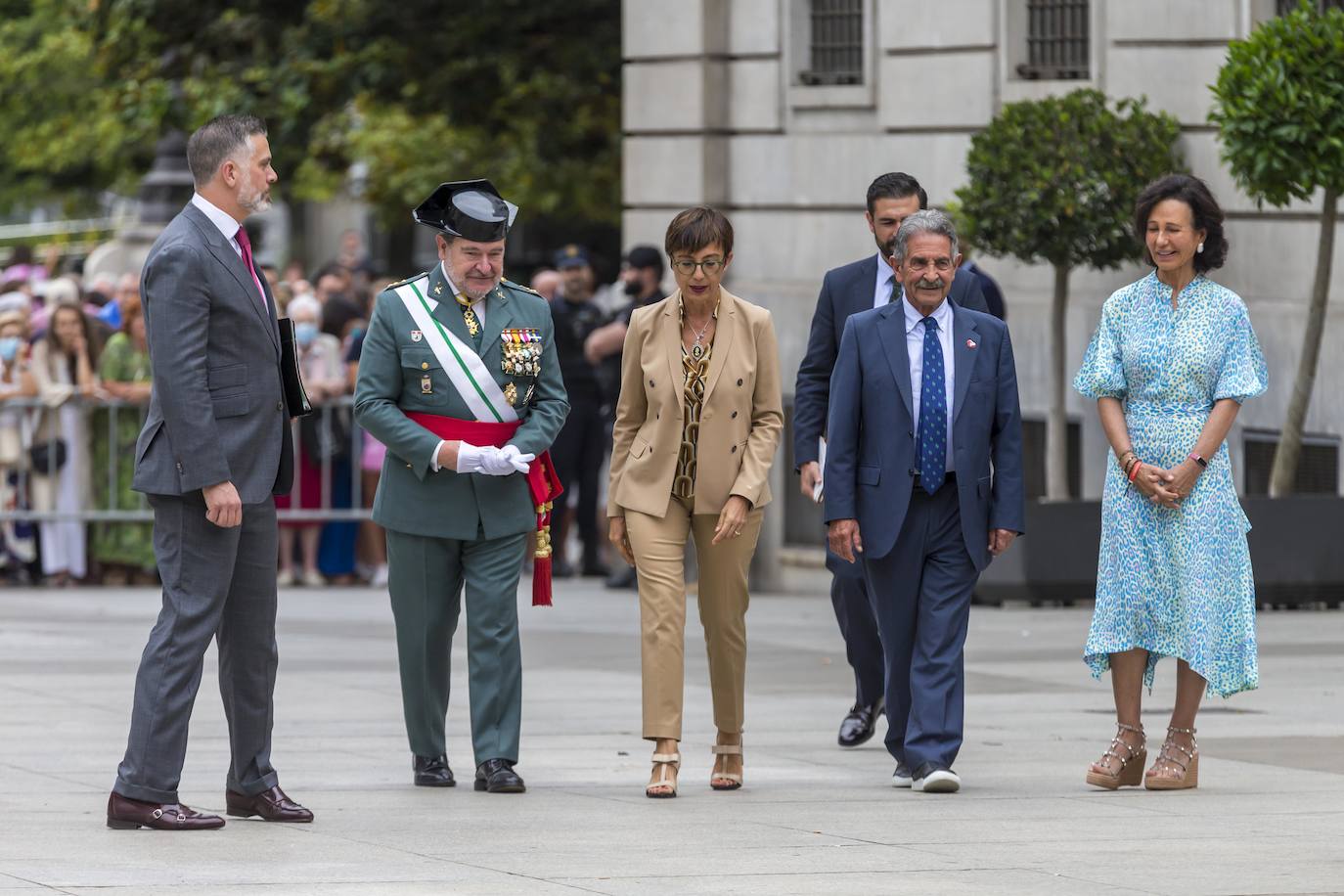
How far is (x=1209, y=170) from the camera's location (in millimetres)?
15469

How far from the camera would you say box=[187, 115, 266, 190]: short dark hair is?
7.88 meters

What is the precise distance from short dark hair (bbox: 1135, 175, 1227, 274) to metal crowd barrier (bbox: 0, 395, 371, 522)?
8.90 meters

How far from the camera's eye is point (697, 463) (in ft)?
28.7

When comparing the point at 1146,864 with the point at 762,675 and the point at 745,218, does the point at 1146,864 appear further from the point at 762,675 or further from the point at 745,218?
the point at 745,218

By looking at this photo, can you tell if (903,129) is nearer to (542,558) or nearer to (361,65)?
(361,65)

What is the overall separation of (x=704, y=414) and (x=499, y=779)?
4.42 ft

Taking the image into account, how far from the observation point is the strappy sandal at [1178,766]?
28.4ft

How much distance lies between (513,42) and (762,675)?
11.0 meters

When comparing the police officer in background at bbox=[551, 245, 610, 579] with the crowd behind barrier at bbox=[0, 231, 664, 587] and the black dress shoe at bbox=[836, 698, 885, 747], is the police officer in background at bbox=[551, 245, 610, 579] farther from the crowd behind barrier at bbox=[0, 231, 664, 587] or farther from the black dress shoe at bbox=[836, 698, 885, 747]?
the black dress shoe at bbox=[836, 698, 885, 747]

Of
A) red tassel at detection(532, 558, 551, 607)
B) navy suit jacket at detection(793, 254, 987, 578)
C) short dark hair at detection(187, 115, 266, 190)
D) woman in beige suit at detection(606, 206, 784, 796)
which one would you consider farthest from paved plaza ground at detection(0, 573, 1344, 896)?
short dark hair at detection(187, 115, 266, 190)

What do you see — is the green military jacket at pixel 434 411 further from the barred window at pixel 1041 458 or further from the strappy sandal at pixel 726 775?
the barred window at pixel 1041 458

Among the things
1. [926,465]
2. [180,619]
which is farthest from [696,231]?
[180,619]

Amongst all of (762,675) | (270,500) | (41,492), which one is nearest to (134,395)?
(41,492)

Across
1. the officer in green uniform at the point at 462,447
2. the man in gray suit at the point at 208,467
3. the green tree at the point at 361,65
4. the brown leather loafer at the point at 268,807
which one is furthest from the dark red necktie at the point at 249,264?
the green tree at the point at 361,65
